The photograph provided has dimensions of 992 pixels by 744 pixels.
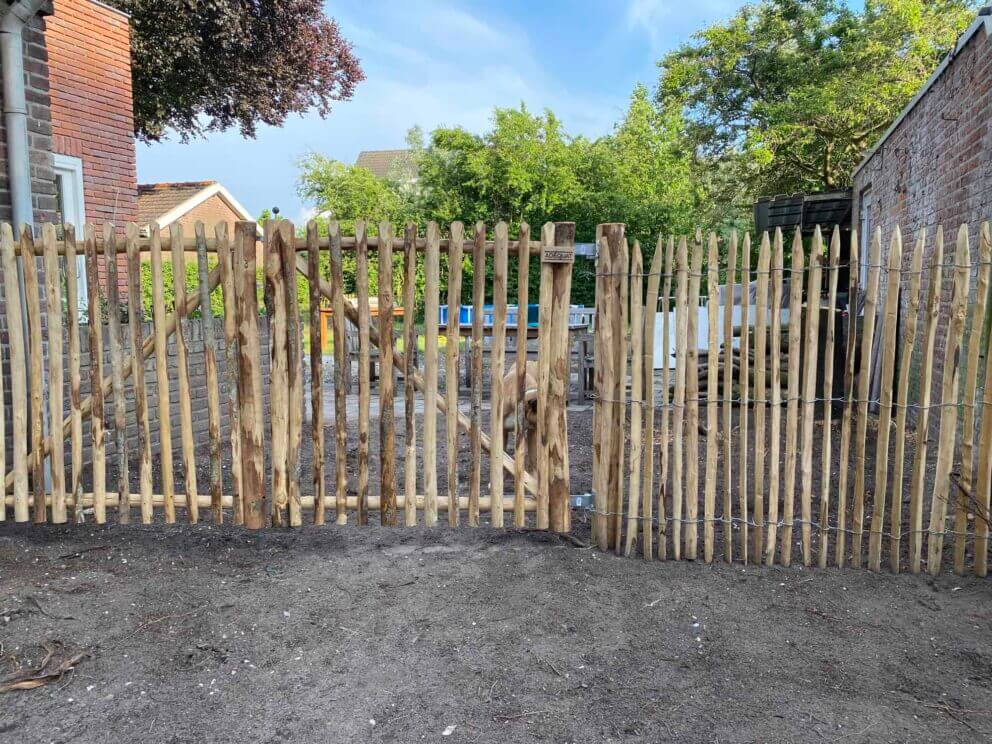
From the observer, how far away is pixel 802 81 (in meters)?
19.2

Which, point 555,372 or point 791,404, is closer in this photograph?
point 791,404

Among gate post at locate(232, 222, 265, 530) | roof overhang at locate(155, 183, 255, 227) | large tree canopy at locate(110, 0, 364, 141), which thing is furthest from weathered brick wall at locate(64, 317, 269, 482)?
roof overhang at locate(155, 183, 255, 227)

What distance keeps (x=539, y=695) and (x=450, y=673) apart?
39cm

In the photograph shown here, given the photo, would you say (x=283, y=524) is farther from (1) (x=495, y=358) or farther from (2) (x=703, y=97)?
(2) (x=703, y=97)

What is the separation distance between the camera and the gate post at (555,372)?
425 cm

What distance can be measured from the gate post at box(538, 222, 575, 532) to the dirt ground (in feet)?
1.12

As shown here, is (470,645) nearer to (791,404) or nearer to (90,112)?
(791,404)

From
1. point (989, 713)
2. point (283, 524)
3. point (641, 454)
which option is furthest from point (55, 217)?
point (989, 713)

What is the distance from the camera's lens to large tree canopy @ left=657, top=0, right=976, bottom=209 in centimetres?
1706

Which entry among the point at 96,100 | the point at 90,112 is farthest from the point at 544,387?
the point at 96,100

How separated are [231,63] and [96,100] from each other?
9754mm

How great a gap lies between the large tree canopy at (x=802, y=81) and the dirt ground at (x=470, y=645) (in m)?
14.1

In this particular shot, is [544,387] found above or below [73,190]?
below

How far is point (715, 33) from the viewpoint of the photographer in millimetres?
20125
